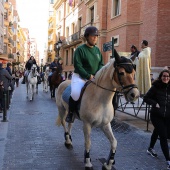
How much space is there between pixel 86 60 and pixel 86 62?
45mm

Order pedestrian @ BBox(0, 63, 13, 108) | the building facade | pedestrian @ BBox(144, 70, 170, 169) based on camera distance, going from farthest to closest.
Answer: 1. the building facade
2. pedestrian @ BBox(0, 63, 13, 108)
3. pedestrian @ BBox(144, 70, 170, 169)

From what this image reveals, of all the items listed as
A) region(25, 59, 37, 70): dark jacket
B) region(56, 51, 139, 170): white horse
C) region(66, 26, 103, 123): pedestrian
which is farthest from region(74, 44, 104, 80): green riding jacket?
region(25, 59, 37, 70): dark jacket

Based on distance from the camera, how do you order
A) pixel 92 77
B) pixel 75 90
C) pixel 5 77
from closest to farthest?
pixel 92 77 → pixel 75 90 → pixel 5 77

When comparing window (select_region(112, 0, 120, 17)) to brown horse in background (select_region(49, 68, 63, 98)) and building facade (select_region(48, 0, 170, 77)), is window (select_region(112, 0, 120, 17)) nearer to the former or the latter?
building facade (select_region(48, 0, 170, 77))

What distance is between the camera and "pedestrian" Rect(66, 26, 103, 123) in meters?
4.93

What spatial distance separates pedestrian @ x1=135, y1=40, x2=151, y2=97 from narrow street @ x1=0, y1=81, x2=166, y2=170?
1433mm

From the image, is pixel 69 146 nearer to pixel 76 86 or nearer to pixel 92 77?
pixel 76 86

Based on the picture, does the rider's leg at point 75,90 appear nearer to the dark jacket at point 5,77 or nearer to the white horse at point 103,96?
the white horse at point 103,96

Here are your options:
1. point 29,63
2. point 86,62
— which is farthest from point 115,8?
point 86,62

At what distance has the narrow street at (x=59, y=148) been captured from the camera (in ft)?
16.7

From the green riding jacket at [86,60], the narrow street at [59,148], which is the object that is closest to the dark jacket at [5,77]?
the narrow street at [59,148]

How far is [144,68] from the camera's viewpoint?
28.2ft

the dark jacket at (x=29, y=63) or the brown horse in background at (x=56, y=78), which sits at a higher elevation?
the dark jacket at (x=29, y=63)

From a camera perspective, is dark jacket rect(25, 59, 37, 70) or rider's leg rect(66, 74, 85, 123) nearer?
rider's leg rect(66, 74, 85, 123)
